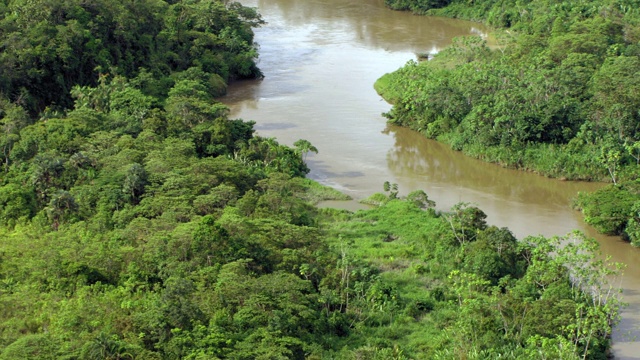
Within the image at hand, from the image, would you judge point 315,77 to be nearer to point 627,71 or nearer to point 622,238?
point 627,71

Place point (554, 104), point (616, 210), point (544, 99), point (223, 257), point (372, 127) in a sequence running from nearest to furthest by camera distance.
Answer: point (223, 257), point (616, 210), point (554, 104), point (544, 99), point (372, 127)

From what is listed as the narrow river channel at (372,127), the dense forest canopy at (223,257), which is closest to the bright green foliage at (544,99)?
the narrow river channel at (372,127)

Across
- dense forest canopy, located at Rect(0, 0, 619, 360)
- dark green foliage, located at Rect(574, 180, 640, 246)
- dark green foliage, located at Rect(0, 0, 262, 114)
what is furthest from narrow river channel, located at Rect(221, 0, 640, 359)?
dark green foliage, located at Rect(0, 0, 262, 114)

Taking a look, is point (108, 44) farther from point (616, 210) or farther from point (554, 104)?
point (616, 210)

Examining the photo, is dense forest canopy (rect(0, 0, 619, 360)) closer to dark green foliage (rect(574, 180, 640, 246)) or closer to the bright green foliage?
dark green foliage (rect(574, 180, 640, 246))

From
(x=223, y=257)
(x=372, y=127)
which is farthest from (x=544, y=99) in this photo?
(x=223, y=257)

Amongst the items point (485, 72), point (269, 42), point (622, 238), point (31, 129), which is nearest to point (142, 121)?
point (31, 129)
